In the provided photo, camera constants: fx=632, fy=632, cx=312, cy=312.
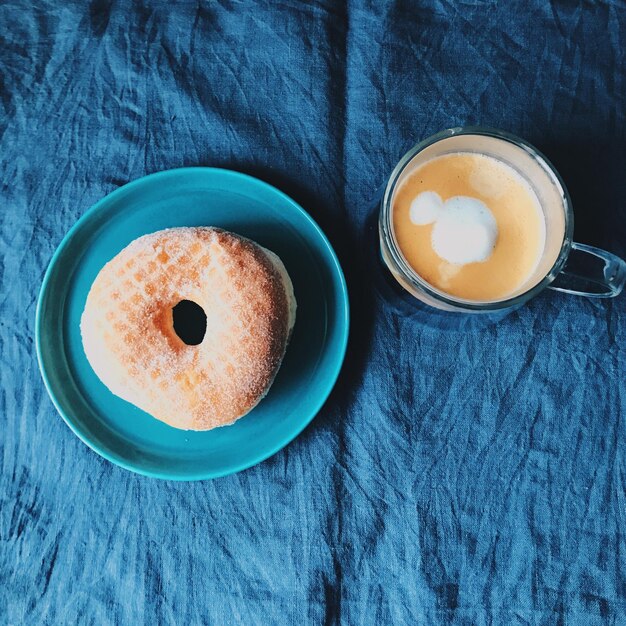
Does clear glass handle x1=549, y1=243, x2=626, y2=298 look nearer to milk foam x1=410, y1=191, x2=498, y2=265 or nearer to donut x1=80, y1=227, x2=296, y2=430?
milk foam x1=410, y1=191, x2=498, y2=265

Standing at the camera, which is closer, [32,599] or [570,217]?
[570,217]

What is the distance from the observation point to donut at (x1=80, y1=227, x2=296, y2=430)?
0.96 m

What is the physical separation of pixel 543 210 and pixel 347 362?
15.9 inches

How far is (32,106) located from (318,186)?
0.54 m

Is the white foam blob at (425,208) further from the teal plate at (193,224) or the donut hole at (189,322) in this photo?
the donut hole at (189,322)

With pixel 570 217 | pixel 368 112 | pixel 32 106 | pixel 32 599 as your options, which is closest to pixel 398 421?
pixel 570 217

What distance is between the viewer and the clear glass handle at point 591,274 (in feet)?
3.16

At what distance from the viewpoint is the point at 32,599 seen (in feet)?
3.55

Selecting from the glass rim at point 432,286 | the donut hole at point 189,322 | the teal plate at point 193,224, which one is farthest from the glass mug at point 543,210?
the donut hole at point 189,322

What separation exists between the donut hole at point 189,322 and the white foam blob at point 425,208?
0.39 metres

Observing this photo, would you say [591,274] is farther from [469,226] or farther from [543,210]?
[469,226]

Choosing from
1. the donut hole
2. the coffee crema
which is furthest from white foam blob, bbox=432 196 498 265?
the donut hole

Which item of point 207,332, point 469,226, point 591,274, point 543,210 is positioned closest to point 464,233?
point 469,226

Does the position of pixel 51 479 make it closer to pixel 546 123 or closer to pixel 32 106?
pixel 32 106
